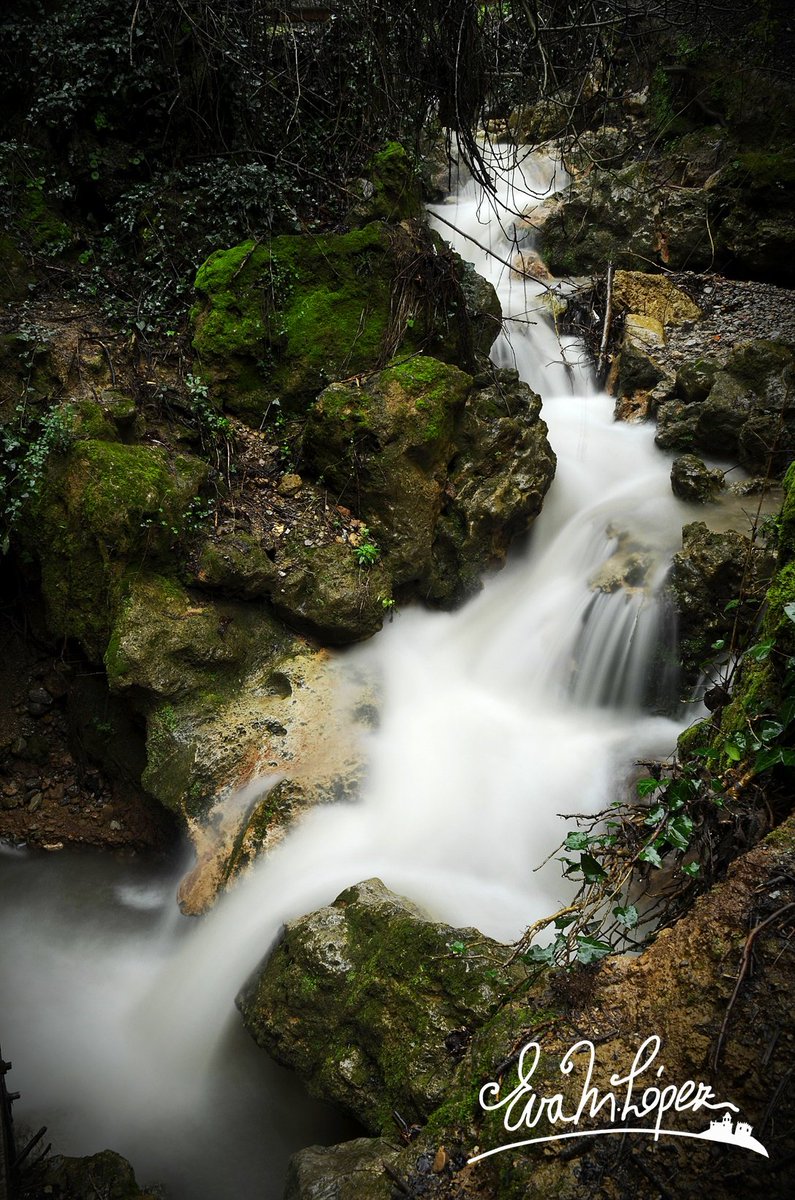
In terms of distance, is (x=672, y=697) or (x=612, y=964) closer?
(x=612, y=964)

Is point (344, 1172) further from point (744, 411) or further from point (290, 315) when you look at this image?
point (744, 411)

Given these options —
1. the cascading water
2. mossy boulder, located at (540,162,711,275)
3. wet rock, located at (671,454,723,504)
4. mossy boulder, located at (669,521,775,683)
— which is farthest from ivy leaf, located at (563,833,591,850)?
mossy boulder, located at (540,162,711,275)

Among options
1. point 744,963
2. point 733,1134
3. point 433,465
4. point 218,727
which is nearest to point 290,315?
point 433,465

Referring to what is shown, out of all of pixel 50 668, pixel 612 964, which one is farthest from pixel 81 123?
pixel 612 964

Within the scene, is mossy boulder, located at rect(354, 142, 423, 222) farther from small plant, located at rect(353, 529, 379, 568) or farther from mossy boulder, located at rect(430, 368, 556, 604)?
small plant, located at rect(353, 529, 379, 568)

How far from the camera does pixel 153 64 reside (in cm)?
619

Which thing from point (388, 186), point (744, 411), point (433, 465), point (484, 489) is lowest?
point (433, 465)

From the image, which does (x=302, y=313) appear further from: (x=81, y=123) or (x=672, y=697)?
(x=672, y=697)

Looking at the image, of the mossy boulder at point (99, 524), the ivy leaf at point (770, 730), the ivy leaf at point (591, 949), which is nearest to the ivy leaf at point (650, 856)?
the ivy leaf at point (591, 949)

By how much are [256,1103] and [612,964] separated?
2498mm

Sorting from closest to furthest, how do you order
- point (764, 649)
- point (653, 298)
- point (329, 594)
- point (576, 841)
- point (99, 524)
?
1. point (576, 841)
2. point (764, 649)
3. point (99, 524)
4. point (329, 594)
5. point (653, 298)

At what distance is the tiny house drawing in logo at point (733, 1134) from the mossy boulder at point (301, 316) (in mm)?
5234

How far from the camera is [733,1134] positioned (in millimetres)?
1644
